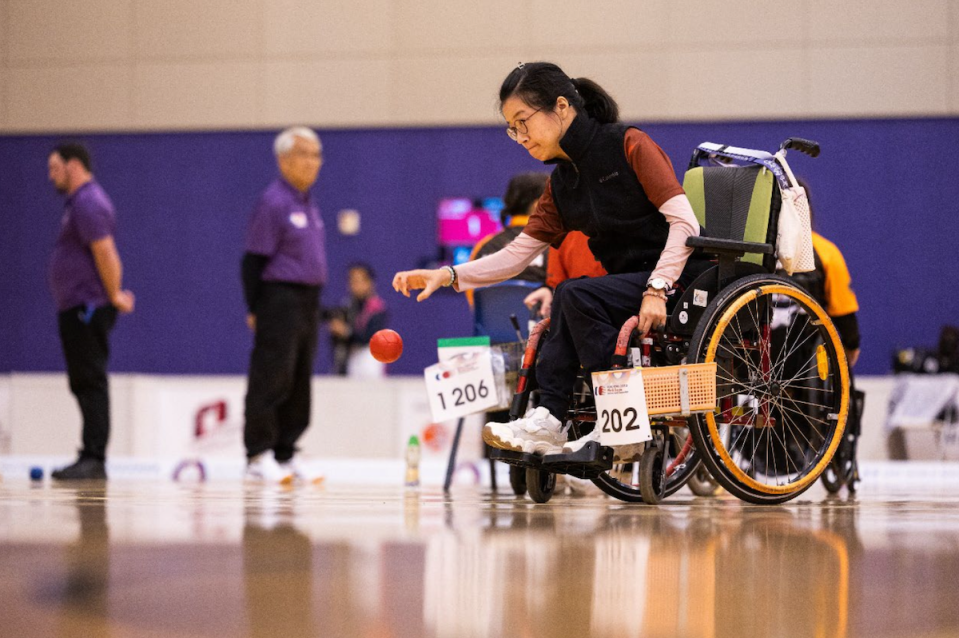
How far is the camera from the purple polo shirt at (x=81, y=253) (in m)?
4.93

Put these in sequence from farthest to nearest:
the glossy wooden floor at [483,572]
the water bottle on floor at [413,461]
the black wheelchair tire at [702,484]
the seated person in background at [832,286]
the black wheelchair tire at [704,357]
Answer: the water bottle on floor at [413,461] < the seated person in background at [832,286] < the black wheelchair tire at [702,484] < the black wheelchair tire at [704,357] < the glossy wooden floor at [483,572]

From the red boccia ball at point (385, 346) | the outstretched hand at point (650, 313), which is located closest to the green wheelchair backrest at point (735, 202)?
the outstretched hand at point (650, 313)

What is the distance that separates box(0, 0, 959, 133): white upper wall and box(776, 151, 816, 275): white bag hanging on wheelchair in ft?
21.8

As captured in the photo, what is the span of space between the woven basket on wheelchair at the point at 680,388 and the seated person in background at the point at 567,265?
0.89m

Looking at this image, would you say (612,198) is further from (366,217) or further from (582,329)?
(366,217)

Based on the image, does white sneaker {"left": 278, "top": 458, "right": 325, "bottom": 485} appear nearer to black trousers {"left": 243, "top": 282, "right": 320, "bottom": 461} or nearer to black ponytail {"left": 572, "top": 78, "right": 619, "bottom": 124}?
black trousers {"left": 243, "top": 282, "right": 320, "bottom": 461}

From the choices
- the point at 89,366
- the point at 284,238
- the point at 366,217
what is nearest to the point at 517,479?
the point at 284,238

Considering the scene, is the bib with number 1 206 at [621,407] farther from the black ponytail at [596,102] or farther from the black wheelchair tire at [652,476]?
the black ponytail at [596,102]

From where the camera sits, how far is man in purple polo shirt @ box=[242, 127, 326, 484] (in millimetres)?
4855

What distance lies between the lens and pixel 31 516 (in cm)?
276

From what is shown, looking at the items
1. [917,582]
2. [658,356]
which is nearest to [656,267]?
[658,356]

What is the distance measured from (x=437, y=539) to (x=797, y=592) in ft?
2.71

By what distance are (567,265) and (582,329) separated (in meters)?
0.96

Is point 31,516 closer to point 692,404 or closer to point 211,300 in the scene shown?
point 692,404
